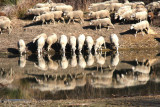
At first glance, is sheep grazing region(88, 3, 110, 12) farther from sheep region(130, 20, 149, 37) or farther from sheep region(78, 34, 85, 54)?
sheep region(78, 34, 85, 54)

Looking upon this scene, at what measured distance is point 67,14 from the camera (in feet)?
84.9

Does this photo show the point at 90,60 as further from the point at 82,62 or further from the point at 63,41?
the point at 63,41

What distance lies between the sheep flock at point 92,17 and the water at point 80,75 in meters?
1.01

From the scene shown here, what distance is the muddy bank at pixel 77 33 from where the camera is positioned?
74.6 feet

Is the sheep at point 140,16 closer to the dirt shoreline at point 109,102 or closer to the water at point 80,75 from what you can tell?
the water at point 80,75

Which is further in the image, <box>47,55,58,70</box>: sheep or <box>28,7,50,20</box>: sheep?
<box>28,7,50,20</box>: sheep

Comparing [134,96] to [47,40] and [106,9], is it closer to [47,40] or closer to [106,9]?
[47,40]

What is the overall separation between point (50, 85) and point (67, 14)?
1320 cm

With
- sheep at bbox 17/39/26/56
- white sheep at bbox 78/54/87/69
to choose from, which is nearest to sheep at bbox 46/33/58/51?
sheep at bbox 17/39/26/56

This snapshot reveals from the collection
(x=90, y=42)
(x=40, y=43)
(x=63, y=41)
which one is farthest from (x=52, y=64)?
(x=90, y=42)

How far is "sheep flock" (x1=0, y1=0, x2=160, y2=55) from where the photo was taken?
22.0 m

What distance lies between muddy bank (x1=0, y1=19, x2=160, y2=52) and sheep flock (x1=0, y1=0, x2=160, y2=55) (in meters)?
0.47

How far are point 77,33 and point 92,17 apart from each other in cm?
312

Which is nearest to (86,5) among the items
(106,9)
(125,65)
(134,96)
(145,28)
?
(106,9)
